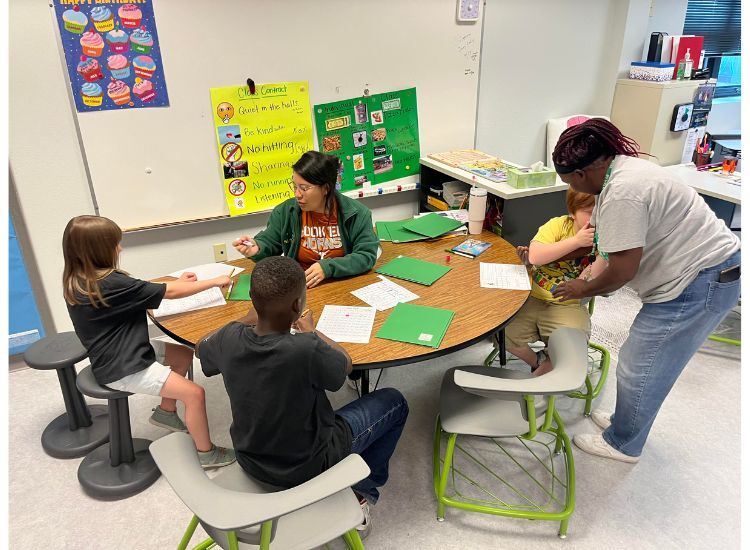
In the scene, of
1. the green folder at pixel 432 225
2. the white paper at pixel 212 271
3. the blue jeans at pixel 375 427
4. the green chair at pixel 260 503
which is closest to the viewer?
the green chair at pixel 260 503

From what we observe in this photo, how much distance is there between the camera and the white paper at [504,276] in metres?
2.06

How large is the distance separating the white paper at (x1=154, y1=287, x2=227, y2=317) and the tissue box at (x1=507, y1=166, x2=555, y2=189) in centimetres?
152

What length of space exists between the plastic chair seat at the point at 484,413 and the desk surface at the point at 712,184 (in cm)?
172

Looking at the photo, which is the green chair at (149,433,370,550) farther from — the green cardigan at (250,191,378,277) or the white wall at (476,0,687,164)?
the white wall at (476,0,687,164)

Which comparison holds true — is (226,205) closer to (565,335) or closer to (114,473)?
(114,473)

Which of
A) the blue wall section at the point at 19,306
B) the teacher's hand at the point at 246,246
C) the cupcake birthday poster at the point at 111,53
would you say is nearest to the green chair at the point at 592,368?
the teacher's hand at the point at 246,246

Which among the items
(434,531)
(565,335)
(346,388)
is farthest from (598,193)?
(346,388)

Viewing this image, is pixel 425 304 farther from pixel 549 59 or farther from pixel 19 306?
pixel 549 59

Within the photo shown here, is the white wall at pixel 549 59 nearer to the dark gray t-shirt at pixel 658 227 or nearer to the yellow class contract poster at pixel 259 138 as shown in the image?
the yellow class contract poster at pixel 259 138

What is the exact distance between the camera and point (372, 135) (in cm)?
316

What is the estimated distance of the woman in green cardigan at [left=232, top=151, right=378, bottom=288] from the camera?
2.14 meters

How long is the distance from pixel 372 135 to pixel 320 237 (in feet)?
3.63

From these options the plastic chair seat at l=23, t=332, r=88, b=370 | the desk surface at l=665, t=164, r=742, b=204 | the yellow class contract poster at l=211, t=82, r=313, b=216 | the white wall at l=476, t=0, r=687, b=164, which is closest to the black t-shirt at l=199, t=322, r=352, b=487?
the plastic chair seat at l=23, t=332, r=88, b=370

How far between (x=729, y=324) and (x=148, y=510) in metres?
3.25
